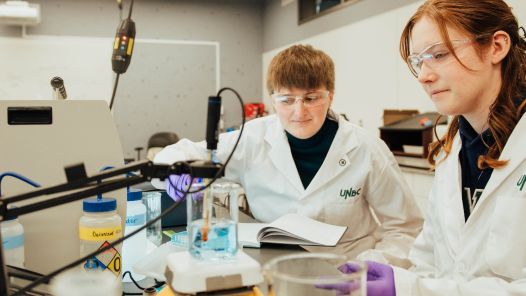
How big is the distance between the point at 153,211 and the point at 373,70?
2682 mm

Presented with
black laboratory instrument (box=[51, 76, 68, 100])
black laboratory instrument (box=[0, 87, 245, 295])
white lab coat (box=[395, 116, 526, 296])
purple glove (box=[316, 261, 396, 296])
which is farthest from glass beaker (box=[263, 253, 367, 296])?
black laboratory instrument (box=[51, 76, 68, 100])

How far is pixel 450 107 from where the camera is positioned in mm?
1155

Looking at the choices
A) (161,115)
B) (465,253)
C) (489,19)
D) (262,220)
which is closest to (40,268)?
(262,220)

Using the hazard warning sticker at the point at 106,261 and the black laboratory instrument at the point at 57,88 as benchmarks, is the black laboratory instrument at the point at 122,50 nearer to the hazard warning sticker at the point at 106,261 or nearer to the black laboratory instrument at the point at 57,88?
the black laboratory instrument at the point at 57,88

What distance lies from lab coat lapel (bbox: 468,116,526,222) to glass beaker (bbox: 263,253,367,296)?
0.65m

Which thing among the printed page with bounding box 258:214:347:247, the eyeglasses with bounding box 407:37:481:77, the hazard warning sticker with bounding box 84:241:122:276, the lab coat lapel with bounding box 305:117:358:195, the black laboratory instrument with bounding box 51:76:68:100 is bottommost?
the printed page with bounding box 258:214:347:247

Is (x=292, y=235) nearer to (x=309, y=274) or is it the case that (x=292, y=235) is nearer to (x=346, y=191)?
(x=309, y=274)

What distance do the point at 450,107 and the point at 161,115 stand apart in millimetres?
4550

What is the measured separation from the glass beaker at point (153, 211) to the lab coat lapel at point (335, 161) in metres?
0.55

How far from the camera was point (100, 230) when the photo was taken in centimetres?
84

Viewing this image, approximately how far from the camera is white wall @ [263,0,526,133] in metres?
3.19

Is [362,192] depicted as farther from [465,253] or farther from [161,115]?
[161,115]

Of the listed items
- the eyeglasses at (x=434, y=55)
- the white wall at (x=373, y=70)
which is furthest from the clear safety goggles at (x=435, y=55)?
the white wall at (x=373, y=70)

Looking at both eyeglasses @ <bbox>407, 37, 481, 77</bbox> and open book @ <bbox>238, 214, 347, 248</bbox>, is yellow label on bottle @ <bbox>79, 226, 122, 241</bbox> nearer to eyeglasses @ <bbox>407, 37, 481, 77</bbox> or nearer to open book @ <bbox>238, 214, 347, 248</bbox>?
open book @ <bbox>238, 214, 347, 248</bbox>
